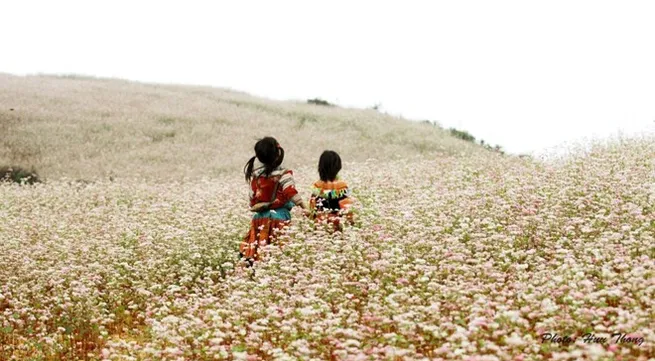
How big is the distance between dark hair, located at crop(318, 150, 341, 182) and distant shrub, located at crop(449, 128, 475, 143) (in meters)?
21.6

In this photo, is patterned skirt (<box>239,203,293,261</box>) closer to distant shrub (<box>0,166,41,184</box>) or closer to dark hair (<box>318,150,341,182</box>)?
dark hair (<box>318,150,341,182</box>)

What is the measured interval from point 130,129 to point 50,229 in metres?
15.1

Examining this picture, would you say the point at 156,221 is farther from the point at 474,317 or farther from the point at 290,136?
the point at 290,136

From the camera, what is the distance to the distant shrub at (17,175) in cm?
2230

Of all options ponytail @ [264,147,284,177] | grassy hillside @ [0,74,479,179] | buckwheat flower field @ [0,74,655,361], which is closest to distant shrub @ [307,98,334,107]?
grassy hillside @ [0,74,479,179]

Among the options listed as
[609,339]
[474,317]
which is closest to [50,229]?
[474,317]

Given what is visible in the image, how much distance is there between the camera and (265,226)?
420 inches

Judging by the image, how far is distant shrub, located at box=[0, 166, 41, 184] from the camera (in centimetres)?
2230

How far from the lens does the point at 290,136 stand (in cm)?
2820

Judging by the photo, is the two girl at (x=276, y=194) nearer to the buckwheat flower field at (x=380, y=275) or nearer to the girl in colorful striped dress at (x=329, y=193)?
the girl in colorful striped dress at (x=329, y=193)

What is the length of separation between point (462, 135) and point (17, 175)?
1718 centimetres

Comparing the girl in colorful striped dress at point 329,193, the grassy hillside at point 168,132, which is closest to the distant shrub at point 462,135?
the grassy hillside at point 168,132

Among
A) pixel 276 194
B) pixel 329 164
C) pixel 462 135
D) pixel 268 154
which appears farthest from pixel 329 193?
pixel 462 135

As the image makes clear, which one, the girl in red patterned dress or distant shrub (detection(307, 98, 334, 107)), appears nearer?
the girl in red patterned dress
